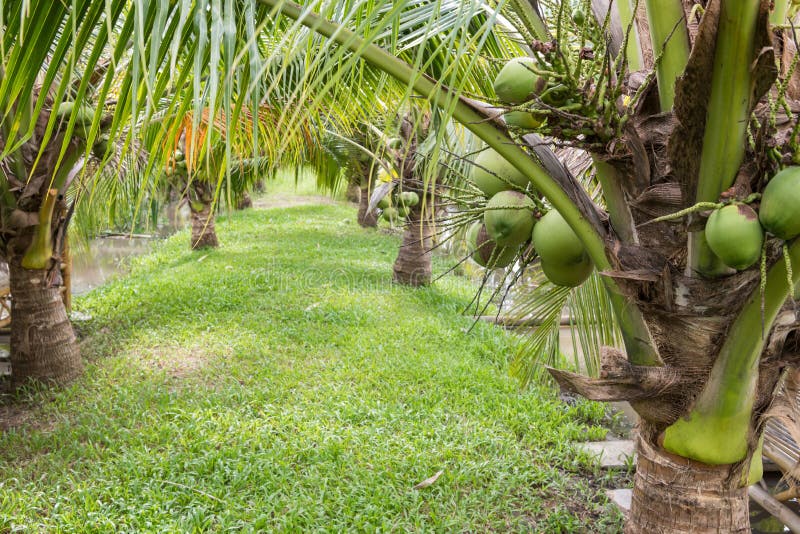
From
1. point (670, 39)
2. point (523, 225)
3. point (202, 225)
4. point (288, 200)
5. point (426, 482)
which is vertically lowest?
point (426, 482)

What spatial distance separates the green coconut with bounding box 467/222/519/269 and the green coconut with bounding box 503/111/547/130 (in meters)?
0.38

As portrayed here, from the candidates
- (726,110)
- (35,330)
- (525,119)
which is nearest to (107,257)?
(35,330)

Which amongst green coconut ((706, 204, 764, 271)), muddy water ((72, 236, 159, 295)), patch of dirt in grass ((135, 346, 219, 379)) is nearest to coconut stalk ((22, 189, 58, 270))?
patch of dirt in grass ((135, 346, 219, 379))

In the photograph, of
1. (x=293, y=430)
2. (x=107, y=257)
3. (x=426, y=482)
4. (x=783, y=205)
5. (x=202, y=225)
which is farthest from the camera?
(x=107, y=257)

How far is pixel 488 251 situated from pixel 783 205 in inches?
33.5

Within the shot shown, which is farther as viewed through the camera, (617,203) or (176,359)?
(176,359)

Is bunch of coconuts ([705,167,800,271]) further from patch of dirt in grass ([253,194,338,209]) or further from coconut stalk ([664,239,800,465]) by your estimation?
patch of dirt in grass ([253,194,338,209])

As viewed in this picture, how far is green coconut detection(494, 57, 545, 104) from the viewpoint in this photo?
1.27 m

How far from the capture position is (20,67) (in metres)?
1.37

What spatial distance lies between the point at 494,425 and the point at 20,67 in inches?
117

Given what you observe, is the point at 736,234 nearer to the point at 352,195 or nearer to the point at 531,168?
the point at 531,168

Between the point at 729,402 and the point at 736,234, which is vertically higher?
the point at 736,234

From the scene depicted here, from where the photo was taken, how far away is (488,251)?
1.84 meters

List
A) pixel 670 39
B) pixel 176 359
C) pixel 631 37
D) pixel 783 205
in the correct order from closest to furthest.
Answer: pixel 783 205 → pixel 670 39 → pixel 631 37 → pixel 176 359
